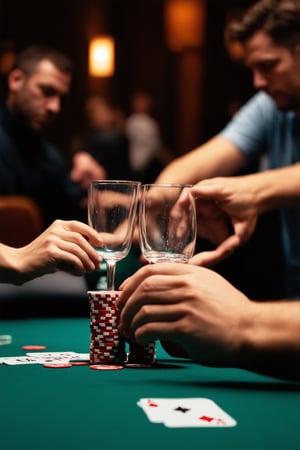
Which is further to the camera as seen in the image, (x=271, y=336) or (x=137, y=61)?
(x=137, y=61)

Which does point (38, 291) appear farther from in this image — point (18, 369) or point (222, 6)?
point (222, 6)

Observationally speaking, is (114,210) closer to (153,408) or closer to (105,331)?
(105,331)

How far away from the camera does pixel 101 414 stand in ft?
3.45

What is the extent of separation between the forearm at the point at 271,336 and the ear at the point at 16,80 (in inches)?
176

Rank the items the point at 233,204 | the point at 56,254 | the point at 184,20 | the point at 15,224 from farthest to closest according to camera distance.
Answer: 1. the point at 184,20
2. the point at 15,224
3. the point at 233,204
4. the point at 56,254

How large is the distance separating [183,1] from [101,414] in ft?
28.0

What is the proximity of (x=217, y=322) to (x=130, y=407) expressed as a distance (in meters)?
0.20

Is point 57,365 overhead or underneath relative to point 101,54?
underneath

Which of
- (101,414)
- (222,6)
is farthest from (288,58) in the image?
(222,6)

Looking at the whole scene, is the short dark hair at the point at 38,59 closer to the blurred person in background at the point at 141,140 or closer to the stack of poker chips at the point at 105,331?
the blurred person in background at the point at 141,140

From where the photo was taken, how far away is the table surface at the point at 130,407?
3.04 ft

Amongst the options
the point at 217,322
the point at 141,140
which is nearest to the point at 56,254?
the point at 217,322

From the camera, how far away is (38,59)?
5477 mm

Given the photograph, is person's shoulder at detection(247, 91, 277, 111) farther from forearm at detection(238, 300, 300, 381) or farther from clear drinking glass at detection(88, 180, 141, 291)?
forearm at detection(238, 300, 300, 381)
